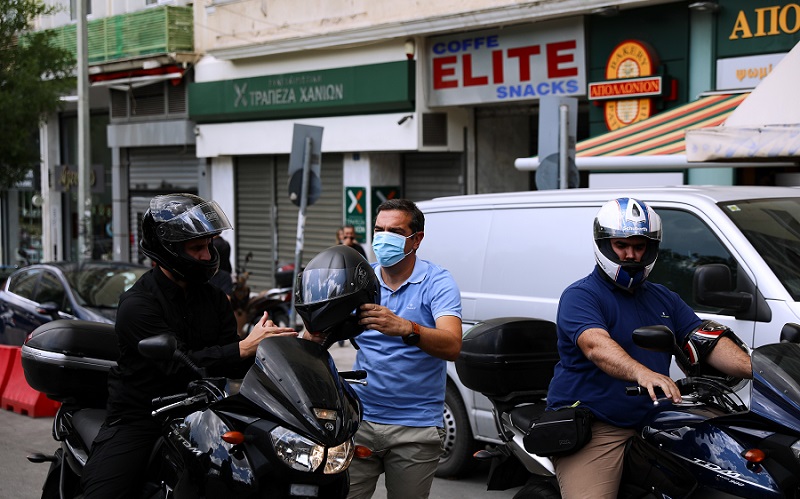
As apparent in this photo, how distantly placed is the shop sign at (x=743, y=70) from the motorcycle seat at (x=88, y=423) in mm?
10905

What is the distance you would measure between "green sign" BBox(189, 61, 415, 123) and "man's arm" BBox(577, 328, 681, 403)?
48.1 feet

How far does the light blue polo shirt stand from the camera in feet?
14.6

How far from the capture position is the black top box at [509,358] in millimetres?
4840

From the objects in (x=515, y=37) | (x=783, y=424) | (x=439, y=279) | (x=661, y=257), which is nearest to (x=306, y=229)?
(x=515, y=37)

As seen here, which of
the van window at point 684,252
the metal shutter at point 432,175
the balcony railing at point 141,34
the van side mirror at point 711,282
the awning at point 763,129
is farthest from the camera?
the balcony railing at point 141,34

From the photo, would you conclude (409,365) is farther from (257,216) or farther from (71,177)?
(257,216)

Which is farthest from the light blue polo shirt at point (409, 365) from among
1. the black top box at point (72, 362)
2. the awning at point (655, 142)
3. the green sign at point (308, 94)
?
the green sign at point (308, 94)

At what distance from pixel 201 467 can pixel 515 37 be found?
1388cm

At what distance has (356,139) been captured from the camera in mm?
19438

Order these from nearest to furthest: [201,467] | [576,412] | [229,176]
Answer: [201,467]
[576,412]
[229,176]

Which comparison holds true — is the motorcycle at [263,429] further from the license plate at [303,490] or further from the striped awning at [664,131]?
the striped awning at [664,131]

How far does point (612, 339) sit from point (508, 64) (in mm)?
13423

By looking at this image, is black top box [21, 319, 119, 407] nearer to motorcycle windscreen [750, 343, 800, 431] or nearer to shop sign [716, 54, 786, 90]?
motorcycle windscreen [750, 343, 800, 431]

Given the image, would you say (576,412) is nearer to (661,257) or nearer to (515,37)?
(661,257)
